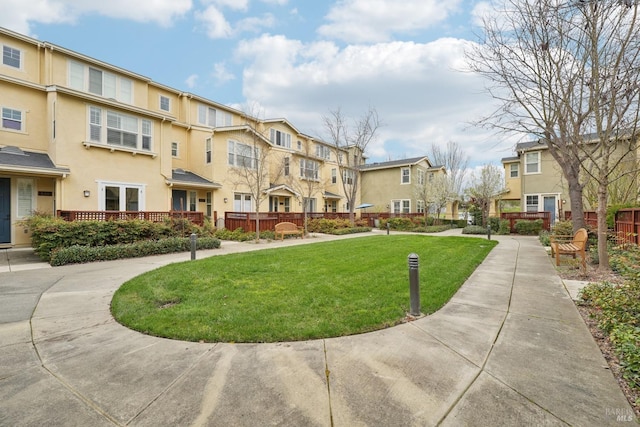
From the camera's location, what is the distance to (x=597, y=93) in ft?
21.8

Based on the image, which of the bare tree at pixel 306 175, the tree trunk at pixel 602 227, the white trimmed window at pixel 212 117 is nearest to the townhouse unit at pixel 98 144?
the white trimmed window at pixel 212 117

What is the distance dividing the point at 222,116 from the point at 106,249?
1531cm

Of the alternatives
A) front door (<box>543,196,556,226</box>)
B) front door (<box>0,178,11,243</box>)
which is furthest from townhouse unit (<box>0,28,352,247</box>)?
front door (<box>543,196,556,226</box>)

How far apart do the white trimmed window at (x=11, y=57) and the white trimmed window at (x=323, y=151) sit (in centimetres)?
2142

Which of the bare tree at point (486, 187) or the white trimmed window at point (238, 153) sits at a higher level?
the white trimmed window at point (238, 153)

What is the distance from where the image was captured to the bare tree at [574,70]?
254 inches

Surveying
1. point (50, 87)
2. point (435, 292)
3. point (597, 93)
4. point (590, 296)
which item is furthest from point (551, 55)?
point (50, 87)

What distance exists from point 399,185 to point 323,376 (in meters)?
29.7

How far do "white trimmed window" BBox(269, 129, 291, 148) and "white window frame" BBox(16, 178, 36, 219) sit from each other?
15.2 m

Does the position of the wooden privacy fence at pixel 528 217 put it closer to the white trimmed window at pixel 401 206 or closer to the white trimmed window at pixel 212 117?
the white trimmed window at pixel 401 206

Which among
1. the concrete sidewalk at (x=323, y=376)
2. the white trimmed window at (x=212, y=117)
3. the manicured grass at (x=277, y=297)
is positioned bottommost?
the concrete sidewalk at (x=323, y=376)

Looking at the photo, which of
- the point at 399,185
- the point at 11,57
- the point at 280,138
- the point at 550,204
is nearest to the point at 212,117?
the point at 280,138

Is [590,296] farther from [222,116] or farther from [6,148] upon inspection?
[222,116]

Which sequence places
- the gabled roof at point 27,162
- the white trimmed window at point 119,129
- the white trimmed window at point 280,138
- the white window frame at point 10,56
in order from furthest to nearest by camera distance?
the white trimmed window at point 280,138 → the white trimmed window at point 119,129 → the white window frame at point 10,56 → the gabled roof at point 27,162
